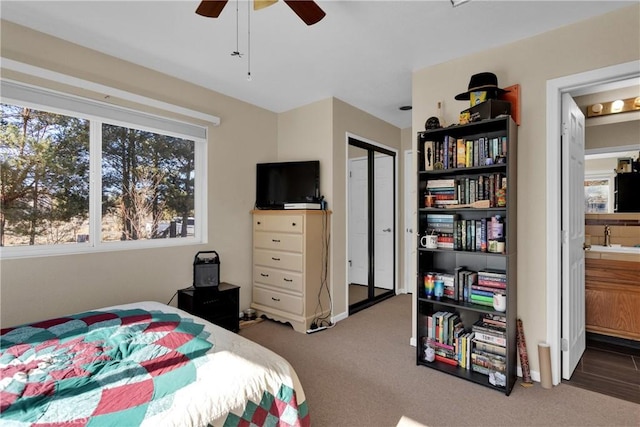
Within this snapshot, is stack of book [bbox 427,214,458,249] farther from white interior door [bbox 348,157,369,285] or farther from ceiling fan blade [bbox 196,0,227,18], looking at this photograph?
ceiling fan blade [bbox 196,0,227,18]

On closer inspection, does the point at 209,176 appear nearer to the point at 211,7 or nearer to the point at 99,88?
the point at 99,88

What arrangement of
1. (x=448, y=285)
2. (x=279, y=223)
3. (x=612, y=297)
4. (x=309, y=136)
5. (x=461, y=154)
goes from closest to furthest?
(x=461, y=154)
(x=448, y=285)
(x=612, y=297)
(x=279, y=223)
(x=309, y=136)

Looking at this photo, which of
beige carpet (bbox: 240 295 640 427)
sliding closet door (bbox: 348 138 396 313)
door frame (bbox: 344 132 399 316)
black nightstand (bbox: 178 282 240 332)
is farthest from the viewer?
sliding closet door (bbox: 348 138 396 313)

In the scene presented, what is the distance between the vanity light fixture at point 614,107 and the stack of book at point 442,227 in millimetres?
1989

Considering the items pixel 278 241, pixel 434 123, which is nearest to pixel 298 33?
pixel 434 123

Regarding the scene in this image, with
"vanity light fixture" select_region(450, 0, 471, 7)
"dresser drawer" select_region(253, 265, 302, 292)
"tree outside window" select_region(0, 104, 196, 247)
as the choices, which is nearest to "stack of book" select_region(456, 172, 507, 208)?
"vanity light fixture" select_region(450, 0, 471, 7)

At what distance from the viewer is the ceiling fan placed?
1.52 metres

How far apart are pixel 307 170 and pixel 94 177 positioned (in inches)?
75.9

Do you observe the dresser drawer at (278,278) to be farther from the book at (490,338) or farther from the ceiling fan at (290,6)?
the ceiling fan at (290,6)

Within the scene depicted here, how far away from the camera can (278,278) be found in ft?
11.0

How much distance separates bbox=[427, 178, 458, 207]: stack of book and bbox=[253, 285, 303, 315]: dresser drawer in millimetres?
1657

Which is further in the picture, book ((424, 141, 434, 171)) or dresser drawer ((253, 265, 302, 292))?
dresser drawer ((253, 265, 302, 292))

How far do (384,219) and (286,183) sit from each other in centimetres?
166

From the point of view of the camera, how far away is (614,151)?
316 centimetres
